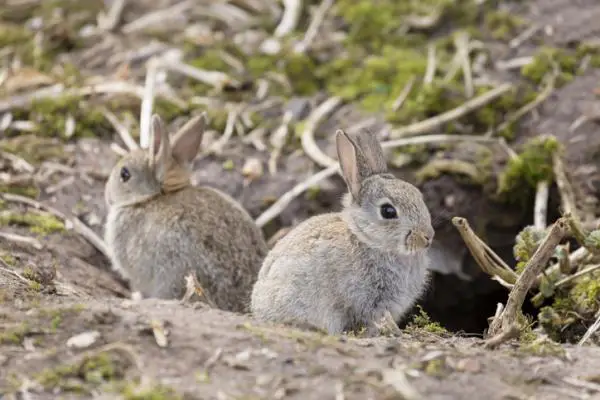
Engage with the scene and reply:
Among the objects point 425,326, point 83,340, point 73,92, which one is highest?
point 73,92

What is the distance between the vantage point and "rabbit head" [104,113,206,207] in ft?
26.0

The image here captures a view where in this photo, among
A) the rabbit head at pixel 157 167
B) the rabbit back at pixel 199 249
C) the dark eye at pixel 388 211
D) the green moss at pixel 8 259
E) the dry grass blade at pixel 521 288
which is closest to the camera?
the dry grass blade at pixel 521 288

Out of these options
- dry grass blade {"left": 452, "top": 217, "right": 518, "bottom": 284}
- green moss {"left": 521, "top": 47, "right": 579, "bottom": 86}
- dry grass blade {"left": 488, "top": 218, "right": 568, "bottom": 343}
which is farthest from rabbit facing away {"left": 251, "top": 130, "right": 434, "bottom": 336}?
green moss {"left": 521, "top": 47, "right": 579, "bottom": 86}

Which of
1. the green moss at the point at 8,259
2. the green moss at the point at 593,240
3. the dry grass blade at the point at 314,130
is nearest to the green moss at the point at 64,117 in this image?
the dry grass blade at the point at 314,130

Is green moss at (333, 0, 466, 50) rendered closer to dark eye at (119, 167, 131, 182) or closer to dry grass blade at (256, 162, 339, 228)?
dry grass blade at (256, 162, 339, 228)

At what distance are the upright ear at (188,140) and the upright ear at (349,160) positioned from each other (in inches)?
74.9

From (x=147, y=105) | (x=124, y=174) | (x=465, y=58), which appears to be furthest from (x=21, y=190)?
(x=465, y=58)

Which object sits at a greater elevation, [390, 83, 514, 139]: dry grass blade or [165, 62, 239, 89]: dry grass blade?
[165, 62, 239, 89]: dry grass blade

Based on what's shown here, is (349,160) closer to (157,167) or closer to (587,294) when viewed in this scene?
(587,294)

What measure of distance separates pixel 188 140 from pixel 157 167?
0.40 m

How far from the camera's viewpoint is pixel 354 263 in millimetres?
6320

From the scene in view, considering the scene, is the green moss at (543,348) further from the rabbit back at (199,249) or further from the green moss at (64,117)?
the green moss at (64,117)

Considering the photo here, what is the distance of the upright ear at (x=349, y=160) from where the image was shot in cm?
647

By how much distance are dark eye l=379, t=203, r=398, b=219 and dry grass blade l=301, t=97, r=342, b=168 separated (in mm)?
2430
